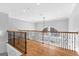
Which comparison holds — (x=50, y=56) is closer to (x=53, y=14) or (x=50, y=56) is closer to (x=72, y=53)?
(x=72, y=53)

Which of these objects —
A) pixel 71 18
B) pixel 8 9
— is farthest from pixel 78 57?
pixel 8 9

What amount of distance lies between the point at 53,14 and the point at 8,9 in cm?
73

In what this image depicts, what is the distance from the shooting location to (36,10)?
1741 mm

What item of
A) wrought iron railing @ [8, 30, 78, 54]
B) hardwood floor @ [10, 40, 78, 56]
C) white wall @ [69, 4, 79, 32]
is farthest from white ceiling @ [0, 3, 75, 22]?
hardwood floor @ [10, 40, 78, 56]

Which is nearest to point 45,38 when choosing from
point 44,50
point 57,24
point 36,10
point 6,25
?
point 44,50

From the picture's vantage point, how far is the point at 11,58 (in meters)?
1.72

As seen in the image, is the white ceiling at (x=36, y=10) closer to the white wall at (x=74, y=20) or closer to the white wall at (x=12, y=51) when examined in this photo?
the white wall at (x=74, y=20)

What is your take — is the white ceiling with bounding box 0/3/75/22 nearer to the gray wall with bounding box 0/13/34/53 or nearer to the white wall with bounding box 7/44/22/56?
the gray wall with bounding box 0/13/34/53

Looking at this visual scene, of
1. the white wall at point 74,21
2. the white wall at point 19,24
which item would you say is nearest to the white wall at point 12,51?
the white wall at point 19,24

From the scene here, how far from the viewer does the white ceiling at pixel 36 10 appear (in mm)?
1708

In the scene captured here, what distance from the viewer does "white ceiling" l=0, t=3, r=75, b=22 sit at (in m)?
1.71

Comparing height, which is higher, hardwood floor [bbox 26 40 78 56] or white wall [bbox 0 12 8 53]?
white wall [bbox 0 12 8 53]

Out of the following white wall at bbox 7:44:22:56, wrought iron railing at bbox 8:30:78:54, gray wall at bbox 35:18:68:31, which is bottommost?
white wall at bbox 7:44:22:56

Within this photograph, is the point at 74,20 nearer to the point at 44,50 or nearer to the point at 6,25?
the point at 44,50
